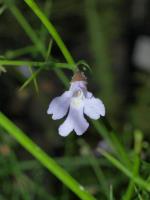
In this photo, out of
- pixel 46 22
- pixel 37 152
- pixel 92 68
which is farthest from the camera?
pixel 92 68

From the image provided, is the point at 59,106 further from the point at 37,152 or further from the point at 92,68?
A: the point at 92,68

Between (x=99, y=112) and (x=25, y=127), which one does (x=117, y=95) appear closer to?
(x=25, y=127)

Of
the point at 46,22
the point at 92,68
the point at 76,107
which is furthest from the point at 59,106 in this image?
the point at 92,68

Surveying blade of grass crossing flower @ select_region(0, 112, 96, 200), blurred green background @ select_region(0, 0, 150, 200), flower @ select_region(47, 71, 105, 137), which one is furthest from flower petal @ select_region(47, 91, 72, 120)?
blurred green background @ select_region(0, 0, 150, 200)

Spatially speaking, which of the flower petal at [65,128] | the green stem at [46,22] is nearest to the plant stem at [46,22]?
the green stem at [46,22]

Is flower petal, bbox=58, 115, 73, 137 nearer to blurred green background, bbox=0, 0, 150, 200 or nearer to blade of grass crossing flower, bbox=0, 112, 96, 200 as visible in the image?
blade of grass crossing flower, bbox=0, 112, 96, 200

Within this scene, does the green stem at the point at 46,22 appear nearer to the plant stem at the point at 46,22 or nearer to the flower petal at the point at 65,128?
the plant stem at the point at 46,22

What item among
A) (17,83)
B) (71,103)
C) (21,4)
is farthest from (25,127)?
(71,103)
